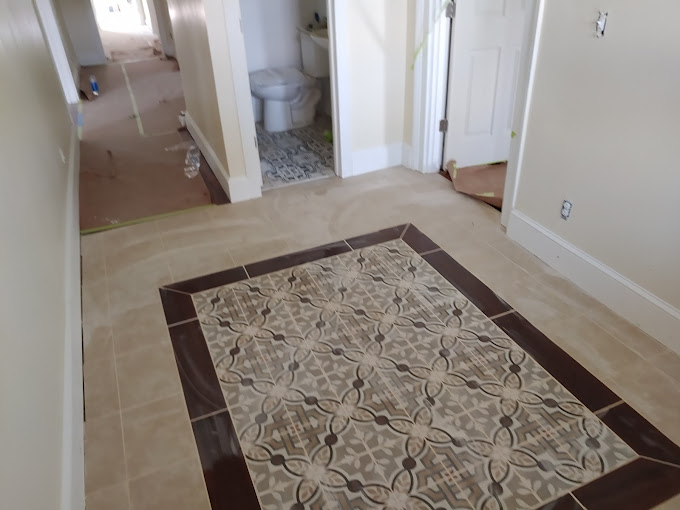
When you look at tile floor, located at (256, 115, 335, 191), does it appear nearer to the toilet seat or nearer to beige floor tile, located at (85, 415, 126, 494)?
the toilet seat

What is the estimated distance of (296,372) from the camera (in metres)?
2.08

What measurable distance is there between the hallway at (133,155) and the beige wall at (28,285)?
15.1 inches

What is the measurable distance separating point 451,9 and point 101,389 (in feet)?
9.02

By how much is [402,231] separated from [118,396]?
1.68m

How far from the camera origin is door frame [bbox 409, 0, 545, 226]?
249 centimetres

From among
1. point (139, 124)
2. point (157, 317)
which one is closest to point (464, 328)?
point (157, 317)

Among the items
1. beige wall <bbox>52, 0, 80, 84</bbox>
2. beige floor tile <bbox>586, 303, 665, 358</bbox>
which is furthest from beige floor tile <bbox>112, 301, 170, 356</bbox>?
beige wall <bbox>52, 0, 80, 84</bbox>

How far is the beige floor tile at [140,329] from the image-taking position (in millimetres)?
2260

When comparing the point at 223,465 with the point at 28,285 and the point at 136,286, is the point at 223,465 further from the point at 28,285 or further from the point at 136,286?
the point at 136,286

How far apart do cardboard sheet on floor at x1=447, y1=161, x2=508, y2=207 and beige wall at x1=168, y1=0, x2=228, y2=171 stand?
149cm

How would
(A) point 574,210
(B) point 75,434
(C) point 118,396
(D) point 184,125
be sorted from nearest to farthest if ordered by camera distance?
(B) point 75,434, (C) point 118,396, (A) point 574,210, (D) point 184,125

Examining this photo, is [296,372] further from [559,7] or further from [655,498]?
[559,7]

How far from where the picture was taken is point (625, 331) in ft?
7.26

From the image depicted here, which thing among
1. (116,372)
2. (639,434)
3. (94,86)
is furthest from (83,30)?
(639,434)
